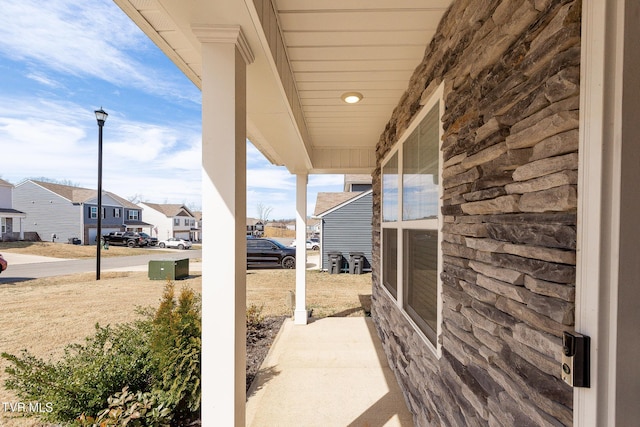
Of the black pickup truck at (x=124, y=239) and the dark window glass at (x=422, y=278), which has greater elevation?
the dark window glass at (x=422, y=278)

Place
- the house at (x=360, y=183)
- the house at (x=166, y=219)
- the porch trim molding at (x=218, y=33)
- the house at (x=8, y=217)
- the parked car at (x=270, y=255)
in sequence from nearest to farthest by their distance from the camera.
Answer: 1. the porch trim molding at (x=218, y=33)
2. the parked car at (x=270, y=255)
3. the house at (x=360, y=183)
4. the house at (x=8, y=217)
5. the house at (x=166, y=219)

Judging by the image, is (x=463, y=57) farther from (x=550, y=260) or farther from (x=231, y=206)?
(x=231, y=206)

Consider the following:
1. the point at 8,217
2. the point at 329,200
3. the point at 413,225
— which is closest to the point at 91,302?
the point at 413,225

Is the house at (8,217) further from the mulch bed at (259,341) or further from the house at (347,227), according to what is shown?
the mulch bed at (259,341)

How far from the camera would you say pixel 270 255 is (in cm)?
1184

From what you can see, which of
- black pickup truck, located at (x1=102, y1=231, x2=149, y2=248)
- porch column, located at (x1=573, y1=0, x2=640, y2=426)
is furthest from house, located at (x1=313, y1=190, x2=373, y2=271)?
black pickup truck, located at (x1=102, y1=231, x2=149, y2=248)

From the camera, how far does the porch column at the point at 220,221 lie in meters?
1.26

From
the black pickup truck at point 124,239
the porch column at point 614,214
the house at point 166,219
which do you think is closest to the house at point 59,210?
the black pickup truck at point 124,239

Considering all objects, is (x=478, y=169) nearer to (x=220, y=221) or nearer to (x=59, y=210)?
(x=220, y=221)

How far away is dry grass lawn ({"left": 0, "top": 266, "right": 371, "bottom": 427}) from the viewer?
428cm

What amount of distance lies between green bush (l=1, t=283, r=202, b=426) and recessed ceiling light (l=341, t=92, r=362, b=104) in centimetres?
237

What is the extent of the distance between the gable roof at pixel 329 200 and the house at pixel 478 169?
387 inches

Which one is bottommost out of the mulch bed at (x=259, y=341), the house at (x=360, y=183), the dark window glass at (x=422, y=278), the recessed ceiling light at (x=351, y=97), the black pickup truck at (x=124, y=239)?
the black pickup truck at (x=124, y=239)
